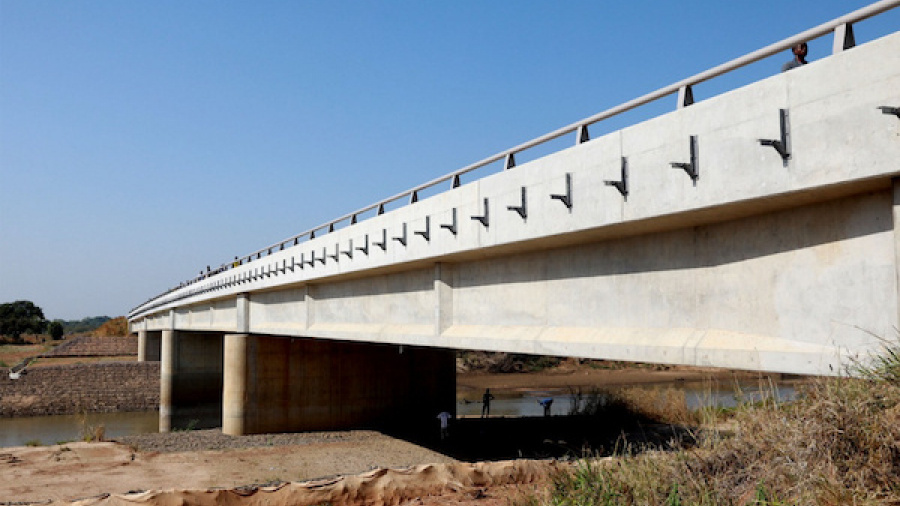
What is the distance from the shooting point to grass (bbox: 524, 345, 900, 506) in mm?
5535

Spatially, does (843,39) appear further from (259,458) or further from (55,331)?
(55,331)

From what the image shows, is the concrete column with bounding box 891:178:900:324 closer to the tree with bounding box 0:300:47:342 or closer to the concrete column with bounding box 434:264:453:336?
the concrete column with bounding box 434:264:453:336

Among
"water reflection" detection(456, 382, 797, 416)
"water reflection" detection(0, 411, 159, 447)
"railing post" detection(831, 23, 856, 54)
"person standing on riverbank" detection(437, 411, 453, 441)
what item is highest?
"railing post" detection(831, 23, 856, 54)

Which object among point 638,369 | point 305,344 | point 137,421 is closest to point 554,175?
point 305,344

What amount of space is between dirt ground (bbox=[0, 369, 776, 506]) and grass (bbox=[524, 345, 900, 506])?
951cm

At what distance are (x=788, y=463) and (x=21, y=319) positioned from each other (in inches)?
5482

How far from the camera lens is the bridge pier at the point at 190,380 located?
44.3 m

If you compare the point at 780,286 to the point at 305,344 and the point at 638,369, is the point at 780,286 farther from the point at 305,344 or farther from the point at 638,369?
the point at 638,369

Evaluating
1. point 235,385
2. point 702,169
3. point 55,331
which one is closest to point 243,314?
point 235,385

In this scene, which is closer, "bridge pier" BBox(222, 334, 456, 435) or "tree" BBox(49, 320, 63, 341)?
"bridge pier" BBox(222, 334, 456, 435)

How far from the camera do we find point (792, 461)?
619 cm

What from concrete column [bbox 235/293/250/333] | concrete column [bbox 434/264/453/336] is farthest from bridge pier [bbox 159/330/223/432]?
concrete column [bbox 434/264/453/336]

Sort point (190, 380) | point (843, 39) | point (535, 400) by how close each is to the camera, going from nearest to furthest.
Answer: point (843, 39) → point (190, 380) → point (535, 400)

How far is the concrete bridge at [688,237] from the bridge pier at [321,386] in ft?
32.6
